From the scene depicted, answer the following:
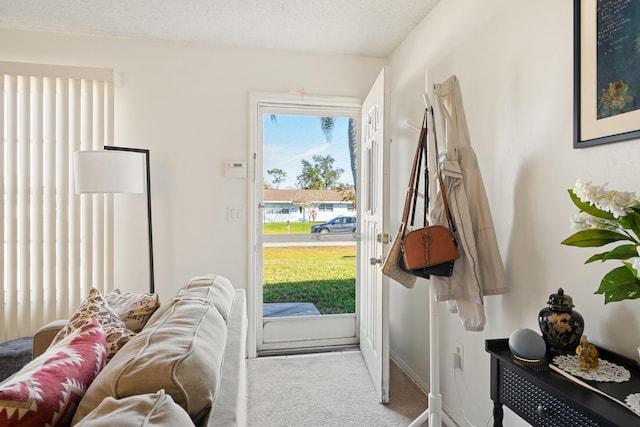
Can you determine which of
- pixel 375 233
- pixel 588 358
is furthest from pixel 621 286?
pixel 375 233

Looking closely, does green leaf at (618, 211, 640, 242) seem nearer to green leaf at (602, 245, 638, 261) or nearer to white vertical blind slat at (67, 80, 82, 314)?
green leaf at (602, 245, 638, 261)

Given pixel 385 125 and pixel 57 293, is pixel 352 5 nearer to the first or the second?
pixel 385 125

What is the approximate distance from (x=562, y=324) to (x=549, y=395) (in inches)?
9.7

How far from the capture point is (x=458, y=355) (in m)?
2.04

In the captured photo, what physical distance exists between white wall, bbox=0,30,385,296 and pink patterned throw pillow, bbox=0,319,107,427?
191 cm

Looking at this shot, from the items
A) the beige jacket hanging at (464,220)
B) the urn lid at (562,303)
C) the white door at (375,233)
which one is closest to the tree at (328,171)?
the white door at (375,233)

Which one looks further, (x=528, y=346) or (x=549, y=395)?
(x=528, y=346)

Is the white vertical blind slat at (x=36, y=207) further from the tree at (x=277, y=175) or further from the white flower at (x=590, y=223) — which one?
the white flower at (x=590, y=223)

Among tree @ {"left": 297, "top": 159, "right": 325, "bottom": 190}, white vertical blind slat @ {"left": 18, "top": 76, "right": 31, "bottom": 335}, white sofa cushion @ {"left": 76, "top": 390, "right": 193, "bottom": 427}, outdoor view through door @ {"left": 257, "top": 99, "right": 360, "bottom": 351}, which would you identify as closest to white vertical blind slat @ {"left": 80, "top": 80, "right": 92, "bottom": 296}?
white vertical blind slat @ {"left": 18, "top": 76, "right": 31, "bottom": 335}

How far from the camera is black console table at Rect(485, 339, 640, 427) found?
0.89 meters

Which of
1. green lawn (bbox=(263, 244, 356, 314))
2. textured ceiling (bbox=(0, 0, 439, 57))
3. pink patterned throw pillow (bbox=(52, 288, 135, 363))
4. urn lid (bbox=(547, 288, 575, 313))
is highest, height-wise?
textured ceiling (bbox=(0, 0, 439, 57))

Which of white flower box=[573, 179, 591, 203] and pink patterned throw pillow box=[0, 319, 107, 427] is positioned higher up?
white flower box=[573, 179, 591, 203]

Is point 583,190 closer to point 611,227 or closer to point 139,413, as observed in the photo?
point 611,227

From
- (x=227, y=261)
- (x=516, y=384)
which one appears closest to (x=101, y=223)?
(x=227, y=261)
